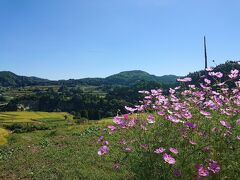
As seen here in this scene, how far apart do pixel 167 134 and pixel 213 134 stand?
63 centimetres

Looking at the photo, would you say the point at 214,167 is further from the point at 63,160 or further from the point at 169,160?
the point at 63,160

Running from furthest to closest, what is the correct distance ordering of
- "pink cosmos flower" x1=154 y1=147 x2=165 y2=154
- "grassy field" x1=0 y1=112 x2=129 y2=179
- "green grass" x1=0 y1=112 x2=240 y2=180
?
"grassy field" x1=0 y1=112 x2=129 y2=179 → "green grass" x1=0 y1=112 x2=240 y2=180 → "pink cosmos flower" x1=154 y1=147 x2=165 y2=154

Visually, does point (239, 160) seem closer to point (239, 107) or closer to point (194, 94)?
point (239, 107)

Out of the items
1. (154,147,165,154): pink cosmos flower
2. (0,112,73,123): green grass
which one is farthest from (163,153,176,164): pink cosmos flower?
(0,112,73,123): green grass

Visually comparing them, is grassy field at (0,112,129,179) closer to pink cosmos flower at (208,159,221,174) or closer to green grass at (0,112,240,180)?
green grass at (0,112,240,180)

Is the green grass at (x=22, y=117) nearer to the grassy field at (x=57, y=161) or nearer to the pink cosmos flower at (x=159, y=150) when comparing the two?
the grassy field at (x=57, y=161)

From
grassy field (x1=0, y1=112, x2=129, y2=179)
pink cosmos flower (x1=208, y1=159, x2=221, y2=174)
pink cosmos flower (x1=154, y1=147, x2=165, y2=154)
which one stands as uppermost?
pink cosmos flower (x1=154, y1=147, x2=165, y2=154)

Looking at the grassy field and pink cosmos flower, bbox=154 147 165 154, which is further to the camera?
the grassy field

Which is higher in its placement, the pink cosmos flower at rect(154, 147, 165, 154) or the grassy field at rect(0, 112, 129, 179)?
the pink cosmos flower at rect(154, 147, 165, 154)

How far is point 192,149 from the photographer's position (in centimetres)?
509

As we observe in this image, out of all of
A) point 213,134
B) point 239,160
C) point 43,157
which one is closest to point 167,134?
point 213,134

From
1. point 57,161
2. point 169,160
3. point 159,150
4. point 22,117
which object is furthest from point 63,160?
point 22,117

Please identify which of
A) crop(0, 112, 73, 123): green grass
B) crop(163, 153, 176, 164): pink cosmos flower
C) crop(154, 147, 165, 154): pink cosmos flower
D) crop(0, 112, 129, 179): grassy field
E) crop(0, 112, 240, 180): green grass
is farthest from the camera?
crop(0, 112, 73, 123): green grass

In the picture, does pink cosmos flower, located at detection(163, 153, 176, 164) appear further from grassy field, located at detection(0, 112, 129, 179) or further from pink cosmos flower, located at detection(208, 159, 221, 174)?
grassy field, located at detection(0, 112, 129, 179)
